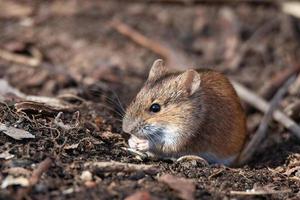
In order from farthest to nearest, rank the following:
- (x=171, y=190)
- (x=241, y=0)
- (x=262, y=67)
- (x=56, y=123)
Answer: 1. (x=241, y=0)
2. (x=262, y=67)
3. (x=56, y=123)
4. (x=171, y=190)

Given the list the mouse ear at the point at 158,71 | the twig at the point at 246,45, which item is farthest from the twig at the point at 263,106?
the mouse ear at the point at 158,71

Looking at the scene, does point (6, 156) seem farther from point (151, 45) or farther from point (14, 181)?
point (151, 45)

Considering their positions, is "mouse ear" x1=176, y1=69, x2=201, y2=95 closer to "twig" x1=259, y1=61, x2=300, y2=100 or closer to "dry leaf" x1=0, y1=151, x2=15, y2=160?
"dry leaf" x1=0, y1=151, x2=15, y2=160

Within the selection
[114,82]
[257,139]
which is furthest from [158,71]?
[114,82]

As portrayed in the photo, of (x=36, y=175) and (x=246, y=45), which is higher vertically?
(x=246, y=45)

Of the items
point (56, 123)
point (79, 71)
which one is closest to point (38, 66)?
point (79, 71)

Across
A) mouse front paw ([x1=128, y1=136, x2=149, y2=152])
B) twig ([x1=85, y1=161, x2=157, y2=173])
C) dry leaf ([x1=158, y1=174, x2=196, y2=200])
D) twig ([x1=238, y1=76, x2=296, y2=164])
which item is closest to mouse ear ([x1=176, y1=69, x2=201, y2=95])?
mouse front paw ([x1=128, y1=136, x2=149, y2=152])

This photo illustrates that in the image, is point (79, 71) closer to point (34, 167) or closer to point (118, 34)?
point (118, 34)
